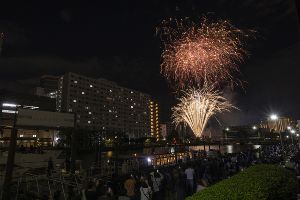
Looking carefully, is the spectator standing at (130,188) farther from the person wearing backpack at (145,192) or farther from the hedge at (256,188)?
the hedge at (256,188)

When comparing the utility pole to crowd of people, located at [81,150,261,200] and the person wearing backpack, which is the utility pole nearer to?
crowd of people, located at [81,150,261,200]

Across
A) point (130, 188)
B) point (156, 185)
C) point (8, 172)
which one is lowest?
point (156, 185)

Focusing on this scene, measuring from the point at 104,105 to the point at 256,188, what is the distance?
153 m

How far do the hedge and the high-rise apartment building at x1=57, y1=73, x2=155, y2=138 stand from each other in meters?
119

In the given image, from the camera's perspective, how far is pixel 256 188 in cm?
586

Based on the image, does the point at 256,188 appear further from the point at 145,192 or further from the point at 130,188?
the point at 130,188

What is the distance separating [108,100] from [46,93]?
44635 millimetres

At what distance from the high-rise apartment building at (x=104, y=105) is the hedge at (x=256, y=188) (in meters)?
119

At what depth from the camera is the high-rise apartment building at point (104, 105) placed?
5482 inches

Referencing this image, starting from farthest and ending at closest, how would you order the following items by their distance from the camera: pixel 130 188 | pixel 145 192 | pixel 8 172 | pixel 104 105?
1. pixel 104 105
2. pixel 8 172
3. pixel 130 188
4. pixel 145 192

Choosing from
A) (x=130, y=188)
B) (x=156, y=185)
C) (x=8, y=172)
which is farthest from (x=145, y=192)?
(x=8, y=172)

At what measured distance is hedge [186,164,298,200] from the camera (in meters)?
5.71

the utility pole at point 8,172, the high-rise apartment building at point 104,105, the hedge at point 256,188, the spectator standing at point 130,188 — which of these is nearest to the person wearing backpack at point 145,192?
the spectator standing at point 130,188

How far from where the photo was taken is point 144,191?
12.9 metres
